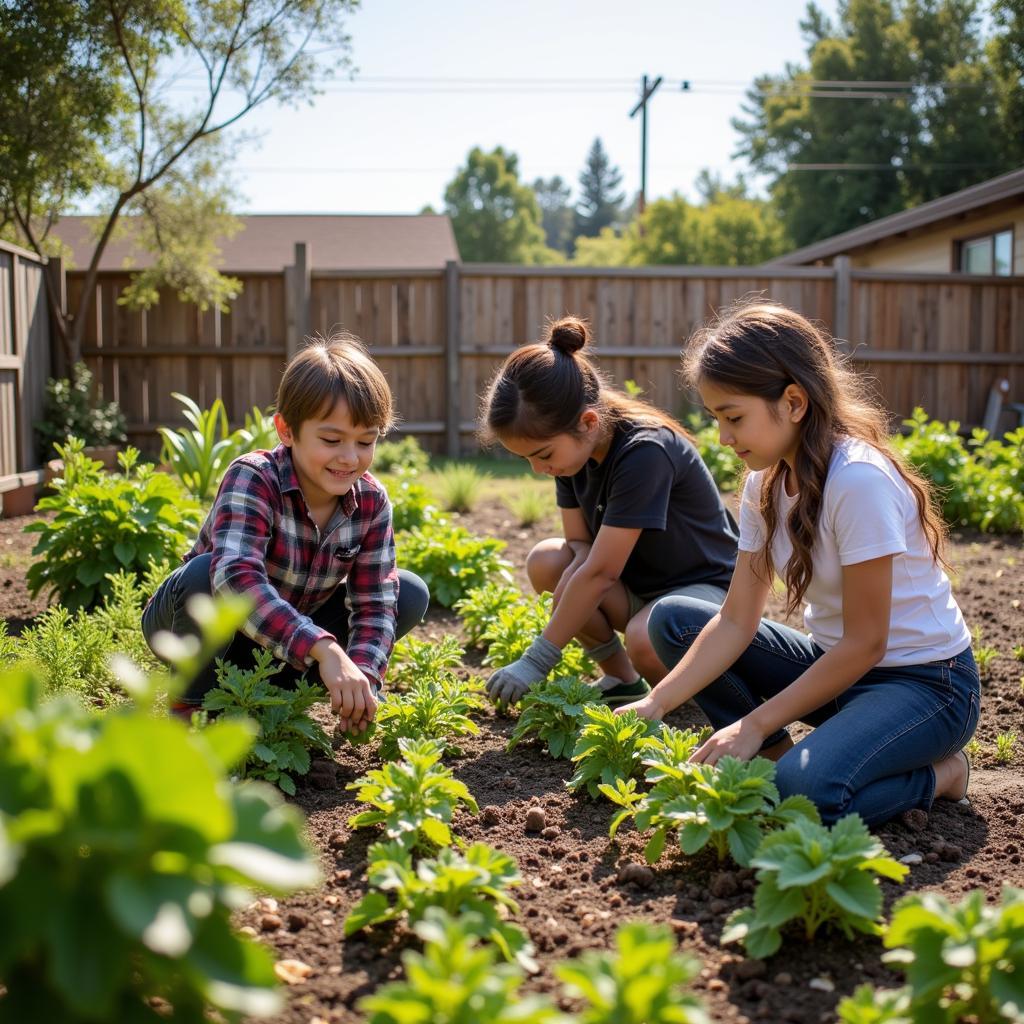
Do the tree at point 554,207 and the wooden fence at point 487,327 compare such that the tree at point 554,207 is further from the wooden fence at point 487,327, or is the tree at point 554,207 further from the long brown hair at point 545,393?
the long brown hair at point 545,393

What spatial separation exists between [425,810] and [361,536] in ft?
3.78

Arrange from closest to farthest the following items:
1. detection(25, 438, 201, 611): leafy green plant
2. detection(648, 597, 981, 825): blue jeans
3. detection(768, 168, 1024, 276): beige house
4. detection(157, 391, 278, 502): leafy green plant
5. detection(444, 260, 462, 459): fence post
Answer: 1. detection(648, 597, 981, 825): blue jeans
2. detection(25, 438, 201, 611): leafy green plant
3. detection(157, 391, 278, 502): leafy green plant
4. detection(444, 260, 462, 459): fence post
5. detection(768, 168, 1024, 276): beige house

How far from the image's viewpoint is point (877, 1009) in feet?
4.69

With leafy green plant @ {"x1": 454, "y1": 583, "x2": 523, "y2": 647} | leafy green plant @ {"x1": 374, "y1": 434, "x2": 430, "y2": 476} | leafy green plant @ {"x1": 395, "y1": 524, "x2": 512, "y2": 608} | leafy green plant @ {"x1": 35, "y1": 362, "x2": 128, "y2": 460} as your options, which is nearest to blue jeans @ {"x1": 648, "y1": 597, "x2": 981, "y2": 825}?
leafy green plant @ {"x1": 454, "y1": 583, "x2": 523, "y2": 647}

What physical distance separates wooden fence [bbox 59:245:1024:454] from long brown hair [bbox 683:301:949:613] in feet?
28.1

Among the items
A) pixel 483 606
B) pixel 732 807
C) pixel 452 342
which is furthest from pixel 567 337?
pixel 452 342

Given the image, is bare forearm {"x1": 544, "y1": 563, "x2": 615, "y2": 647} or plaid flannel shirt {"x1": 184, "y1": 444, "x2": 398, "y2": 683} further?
bare forearm {"x1": 544, "y1": 563, "x2": 615, "y2": 647}

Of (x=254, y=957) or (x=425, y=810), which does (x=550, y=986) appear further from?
(x=254, y=957)

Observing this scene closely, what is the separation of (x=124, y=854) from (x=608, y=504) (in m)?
2.45

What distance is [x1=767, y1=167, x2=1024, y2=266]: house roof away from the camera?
12008 millimetres

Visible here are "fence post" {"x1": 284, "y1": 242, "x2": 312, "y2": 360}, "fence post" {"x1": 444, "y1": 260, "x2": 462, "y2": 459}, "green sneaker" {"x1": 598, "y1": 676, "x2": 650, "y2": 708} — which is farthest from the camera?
"fence post" {"x1": 444, "y1": 260, "x2": 462, "y2": 459}

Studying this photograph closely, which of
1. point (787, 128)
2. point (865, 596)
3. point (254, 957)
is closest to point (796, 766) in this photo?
point (865, 596)

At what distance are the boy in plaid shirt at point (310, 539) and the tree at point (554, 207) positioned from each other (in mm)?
102573

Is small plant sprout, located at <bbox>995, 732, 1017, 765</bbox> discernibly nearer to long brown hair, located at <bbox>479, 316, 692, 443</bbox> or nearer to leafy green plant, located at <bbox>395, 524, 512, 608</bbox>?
long brown hair, located at <bbox>479, 316, 692, 443</bbox>
